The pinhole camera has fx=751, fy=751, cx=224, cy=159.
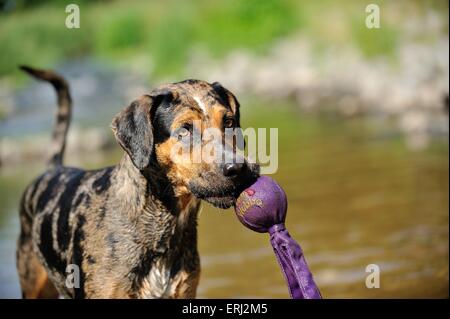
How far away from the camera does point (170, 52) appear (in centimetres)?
2972

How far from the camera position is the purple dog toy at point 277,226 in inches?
150

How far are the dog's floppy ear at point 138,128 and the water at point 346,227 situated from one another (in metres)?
2.49

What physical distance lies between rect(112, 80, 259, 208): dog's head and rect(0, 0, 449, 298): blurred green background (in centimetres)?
235

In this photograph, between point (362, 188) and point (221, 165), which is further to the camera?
point (362, 188)

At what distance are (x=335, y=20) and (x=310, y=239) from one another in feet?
61.2

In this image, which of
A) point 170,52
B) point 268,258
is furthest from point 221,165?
point 170,52

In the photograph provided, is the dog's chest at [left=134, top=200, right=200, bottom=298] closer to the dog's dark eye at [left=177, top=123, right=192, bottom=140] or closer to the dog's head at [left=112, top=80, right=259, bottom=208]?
the dog's head at [left=112, top=80, right=259, bottom=208]

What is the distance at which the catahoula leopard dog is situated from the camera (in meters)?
4.27

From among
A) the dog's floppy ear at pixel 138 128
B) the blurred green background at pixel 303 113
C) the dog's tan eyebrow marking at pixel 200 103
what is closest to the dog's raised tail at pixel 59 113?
the blurred green background at pixel 303 113

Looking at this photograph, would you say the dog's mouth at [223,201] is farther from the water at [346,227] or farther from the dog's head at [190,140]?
the water at [346,227]

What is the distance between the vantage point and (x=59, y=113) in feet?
20.4

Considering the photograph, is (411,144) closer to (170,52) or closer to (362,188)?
(362,188)

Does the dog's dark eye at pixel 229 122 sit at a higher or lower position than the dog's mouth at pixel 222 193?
higher

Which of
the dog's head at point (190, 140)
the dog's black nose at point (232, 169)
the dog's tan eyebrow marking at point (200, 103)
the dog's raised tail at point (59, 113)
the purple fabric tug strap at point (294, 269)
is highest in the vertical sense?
the dog's raised tail at point (59, 113)
